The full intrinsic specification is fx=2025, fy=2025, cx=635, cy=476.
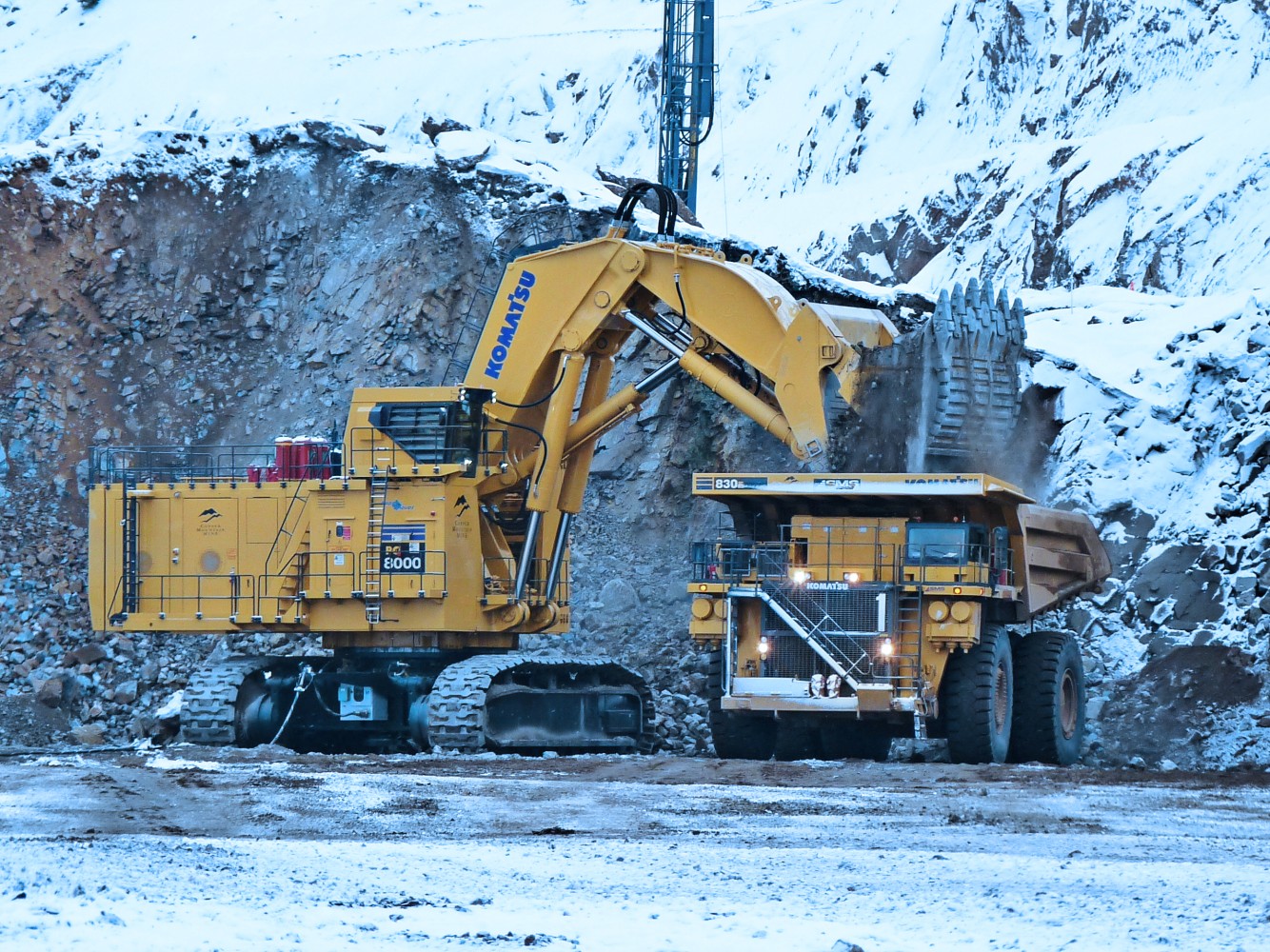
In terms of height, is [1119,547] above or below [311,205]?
below

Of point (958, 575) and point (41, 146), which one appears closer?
point (958, 575)

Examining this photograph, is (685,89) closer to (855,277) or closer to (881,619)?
(855,277)

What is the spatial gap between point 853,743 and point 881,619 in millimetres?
2624

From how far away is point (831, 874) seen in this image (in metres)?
11.2

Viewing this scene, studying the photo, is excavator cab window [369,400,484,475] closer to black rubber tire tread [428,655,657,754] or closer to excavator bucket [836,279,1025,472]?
black rubber tire tread [428,655,657,754]

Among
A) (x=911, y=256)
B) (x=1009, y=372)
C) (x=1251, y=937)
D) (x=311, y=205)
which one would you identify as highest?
(x=911, y=256)

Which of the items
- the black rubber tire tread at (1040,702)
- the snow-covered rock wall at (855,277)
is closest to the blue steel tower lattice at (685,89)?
the snow-covered rock wall at (855,277)

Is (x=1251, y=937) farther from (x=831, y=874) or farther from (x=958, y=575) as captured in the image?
(x=958, y=575)

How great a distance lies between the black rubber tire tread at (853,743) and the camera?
70.2ft

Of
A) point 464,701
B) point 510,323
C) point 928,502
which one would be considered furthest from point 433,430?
point 928,502

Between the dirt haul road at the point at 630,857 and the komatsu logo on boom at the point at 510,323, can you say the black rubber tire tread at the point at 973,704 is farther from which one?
the komatsu logo on boom at the point at 510,323

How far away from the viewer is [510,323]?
22.2 metres

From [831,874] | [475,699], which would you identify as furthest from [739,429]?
[831,874]

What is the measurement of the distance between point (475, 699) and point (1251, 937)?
40.8 feet
